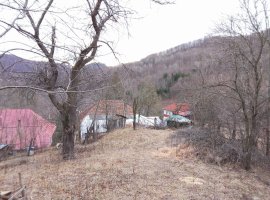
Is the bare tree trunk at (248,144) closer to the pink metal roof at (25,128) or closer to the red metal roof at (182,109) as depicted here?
the pink metal roof at (25,128)

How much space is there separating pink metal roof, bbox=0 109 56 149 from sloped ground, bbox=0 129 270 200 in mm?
9129

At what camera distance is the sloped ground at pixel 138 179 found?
7.42m

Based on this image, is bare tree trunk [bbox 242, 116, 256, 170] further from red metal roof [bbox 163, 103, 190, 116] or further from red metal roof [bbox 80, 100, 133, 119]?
red metal roof [bbox 163, 103, 190, 116]

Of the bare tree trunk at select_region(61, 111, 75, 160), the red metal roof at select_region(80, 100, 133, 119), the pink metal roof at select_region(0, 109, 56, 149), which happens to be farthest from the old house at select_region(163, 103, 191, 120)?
the bare tree trunk at select_region(61, 111, 75, 160)

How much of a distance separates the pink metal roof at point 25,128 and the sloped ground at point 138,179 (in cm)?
913

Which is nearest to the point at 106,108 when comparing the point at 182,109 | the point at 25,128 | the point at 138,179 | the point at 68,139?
the point at 25,128

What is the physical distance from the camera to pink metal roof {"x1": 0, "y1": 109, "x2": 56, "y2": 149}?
65.6ft

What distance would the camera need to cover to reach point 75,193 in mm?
7227

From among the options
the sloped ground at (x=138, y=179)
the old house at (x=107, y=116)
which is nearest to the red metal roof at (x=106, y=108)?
the old house at (x=107, y=116)

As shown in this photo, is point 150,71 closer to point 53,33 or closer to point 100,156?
point 100,156

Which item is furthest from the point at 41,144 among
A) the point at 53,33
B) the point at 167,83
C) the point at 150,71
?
the point at 150,71

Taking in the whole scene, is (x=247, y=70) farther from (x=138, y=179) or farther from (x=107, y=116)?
(x=107, y=116)

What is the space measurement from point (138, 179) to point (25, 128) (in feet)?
45.0

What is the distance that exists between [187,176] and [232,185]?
1181 mm
